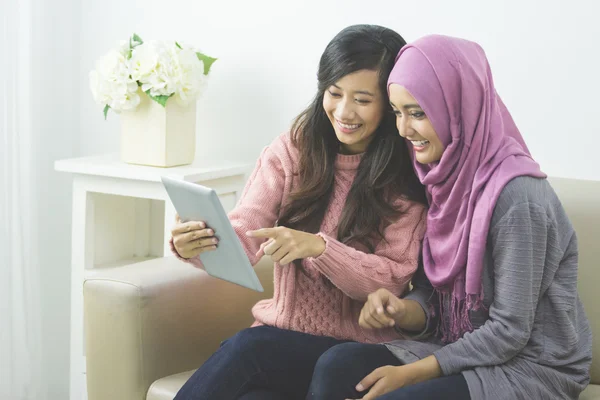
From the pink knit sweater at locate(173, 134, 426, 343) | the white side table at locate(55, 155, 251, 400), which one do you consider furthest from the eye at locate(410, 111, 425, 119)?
the white side table at locate(55, 155, 251, 400)

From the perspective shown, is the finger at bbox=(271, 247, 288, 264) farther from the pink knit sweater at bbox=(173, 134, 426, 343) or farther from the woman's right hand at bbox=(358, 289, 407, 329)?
the woman's right hand at bbox=(358, 289, 407, 329)

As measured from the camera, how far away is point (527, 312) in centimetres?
156

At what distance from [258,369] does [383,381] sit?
0.84 feet

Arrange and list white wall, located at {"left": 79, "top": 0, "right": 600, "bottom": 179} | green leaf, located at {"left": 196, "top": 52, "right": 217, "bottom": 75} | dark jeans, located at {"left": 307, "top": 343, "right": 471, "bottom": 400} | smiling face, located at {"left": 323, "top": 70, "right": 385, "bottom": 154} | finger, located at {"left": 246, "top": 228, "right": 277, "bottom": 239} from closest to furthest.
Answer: dark jeans, located at {"left": 307, "top": 343, "right": 471, "bottom": 400} < finger, located at {"left": 246, "top": 228, "right": 277, "bottom": 239} < smiling face, located at {"left": 323, "top": 70, "right": 385, "bottom": 154} < white wall, located at {"left": 79, "top": 0, "right": 600, "bottom": 179} < green leaf, located at {"left": 196, "top": 52, "right": 217, "bottom": 75}

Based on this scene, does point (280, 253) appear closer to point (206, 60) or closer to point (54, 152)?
point (206, 60)

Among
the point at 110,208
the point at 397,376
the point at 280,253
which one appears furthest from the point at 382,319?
the point at 110,208

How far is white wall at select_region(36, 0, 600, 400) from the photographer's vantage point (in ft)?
6.90

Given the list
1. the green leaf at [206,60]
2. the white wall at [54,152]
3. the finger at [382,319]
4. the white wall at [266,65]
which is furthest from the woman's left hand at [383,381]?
the white wall at [54,152]

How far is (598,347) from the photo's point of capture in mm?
1855

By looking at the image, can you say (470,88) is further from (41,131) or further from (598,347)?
(41,131)


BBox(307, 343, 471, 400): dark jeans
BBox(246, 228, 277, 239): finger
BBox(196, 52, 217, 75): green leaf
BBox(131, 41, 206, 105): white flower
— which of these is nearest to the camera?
BBox(307, 343, 471, 400): dark jeans

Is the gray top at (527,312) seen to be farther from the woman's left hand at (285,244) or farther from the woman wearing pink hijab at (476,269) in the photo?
the woman's left hand at (285,244)

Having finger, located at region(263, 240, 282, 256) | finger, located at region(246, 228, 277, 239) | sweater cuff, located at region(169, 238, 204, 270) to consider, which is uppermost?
finger, located at region(246, 228, 277, 239)

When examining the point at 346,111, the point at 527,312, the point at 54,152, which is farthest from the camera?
the point at 54,152
